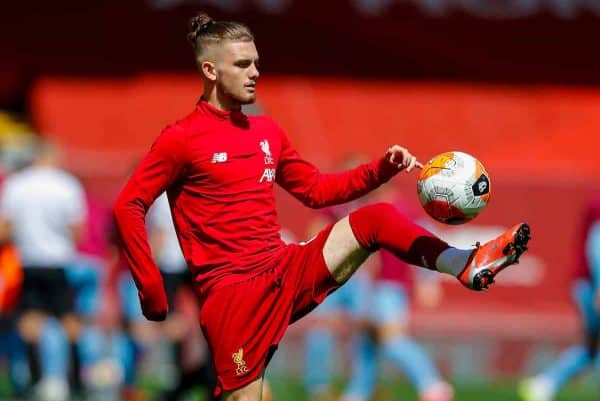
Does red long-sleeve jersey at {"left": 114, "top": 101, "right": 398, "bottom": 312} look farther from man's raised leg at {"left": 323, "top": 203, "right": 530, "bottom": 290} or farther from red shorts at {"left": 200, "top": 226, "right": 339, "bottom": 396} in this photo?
man's raised leg at {"left": 323, "top": 203, "right": 530, "bottom": 290}

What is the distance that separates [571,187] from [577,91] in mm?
3403

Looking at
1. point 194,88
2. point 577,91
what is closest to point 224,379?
point 194,88

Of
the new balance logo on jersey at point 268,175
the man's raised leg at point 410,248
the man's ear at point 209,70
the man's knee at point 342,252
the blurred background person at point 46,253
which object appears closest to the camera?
the man's raised leg at point 410,248

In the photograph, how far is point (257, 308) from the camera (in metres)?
6.89

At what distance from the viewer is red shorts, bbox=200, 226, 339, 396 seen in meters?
6.89

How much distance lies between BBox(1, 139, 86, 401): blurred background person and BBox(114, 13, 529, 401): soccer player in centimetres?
521

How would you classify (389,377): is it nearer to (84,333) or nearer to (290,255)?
(84,333)

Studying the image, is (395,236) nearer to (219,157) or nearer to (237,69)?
(219,157)

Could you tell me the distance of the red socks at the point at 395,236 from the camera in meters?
6.67

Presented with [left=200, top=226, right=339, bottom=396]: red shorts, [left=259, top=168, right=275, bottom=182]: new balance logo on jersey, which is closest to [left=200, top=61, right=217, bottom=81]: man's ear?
[left=259, top=168, right=275, bottom=182]: new balance logo on jersey

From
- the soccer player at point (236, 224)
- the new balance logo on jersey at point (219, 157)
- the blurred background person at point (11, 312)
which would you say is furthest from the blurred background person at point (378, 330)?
the new balance logo on jersey at point (219, 157)

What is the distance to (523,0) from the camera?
19.8 m

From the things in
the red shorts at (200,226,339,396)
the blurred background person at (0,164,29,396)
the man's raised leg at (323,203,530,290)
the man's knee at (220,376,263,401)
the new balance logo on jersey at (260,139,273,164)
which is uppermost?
the new balance logo on jersey at (260,139,273,164)

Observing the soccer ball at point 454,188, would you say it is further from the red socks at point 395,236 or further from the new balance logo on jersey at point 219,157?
the new balance logo on jersey at point 219,157
